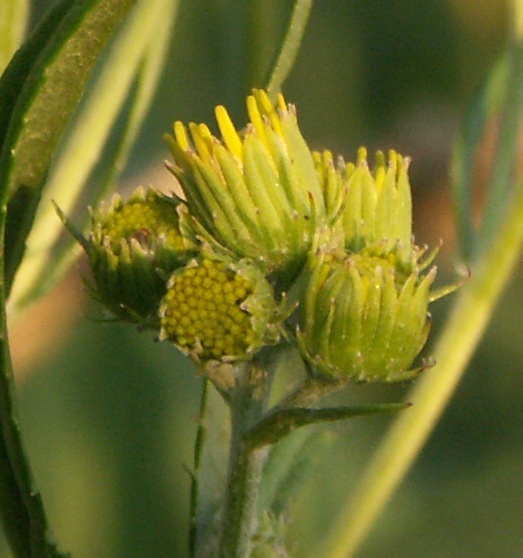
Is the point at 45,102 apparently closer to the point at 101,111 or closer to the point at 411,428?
the point at 101,111

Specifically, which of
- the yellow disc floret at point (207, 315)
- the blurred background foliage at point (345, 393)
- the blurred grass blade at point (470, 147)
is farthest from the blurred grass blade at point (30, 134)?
the blurred background foliage at point (345, 393)

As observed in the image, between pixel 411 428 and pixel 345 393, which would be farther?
pixel 345 393

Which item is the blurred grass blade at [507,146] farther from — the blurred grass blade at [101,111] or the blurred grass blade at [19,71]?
the blurred grass blade at [19,71]

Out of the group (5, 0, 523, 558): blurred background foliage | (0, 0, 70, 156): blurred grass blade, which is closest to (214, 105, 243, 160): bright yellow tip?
(0, 0, 70, 156): blurred grass blade

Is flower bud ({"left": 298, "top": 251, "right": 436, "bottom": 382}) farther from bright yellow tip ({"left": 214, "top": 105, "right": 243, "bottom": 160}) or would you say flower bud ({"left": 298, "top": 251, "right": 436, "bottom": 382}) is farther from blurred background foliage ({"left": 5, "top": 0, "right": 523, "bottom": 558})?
blurred background foliage ({"left": 5, "top": 0, "right": 523, "bottom": 558})

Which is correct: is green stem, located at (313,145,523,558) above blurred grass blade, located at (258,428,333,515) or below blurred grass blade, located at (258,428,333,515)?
below

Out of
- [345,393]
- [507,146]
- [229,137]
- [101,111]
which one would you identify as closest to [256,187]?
[229,137]
